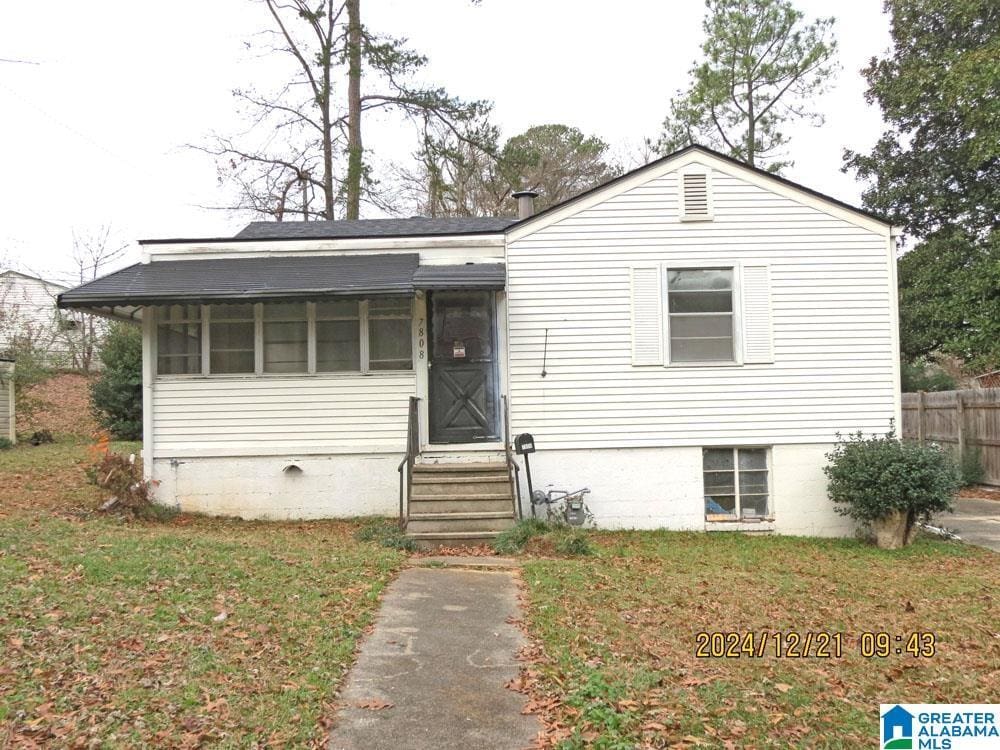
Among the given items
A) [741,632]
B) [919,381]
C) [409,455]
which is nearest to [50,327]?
[409,455]

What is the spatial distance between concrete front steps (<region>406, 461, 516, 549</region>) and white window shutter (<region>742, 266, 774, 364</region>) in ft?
12.1

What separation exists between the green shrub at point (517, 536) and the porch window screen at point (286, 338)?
3760 mm

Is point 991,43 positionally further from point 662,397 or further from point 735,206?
point 662,397

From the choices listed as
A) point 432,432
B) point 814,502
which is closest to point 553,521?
point 432,432

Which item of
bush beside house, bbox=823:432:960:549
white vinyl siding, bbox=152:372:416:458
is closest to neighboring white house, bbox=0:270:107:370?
white vinyl siding, bbox=152:372:416:458

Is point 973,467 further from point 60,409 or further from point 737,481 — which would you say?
point 60,409

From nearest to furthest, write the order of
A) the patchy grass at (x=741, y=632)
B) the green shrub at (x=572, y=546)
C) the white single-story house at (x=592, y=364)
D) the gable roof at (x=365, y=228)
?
the patchy grass at (x=741, y=632), the green shrub at (x=572, y=546), the white single-story house at (x=592, y=364), the gable roof at (x=365, y=228)

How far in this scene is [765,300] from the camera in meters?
10.6

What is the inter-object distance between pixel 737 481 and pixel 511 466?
10.5ft

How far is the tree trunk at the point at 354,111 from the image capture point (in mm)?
20297

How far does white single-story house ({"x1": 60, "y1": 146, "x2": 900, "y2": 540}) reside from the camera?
34.6 ft

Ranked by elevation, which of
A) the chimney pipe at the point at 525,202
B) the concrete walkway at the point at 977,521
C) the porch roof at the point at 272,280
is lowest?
the concrete walkway at the point at 977,521

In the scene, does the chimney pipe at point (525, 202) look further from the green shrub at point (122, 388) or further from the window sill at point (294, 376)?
the green shrub at point (122, 388)

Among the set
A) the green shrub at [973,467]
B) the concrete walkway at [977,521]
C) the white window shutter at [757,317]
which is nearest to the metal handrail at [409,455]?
the white window shutter at [757,317]
